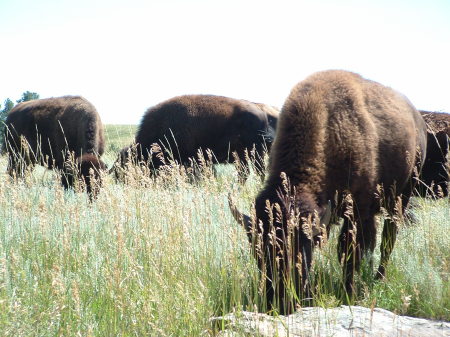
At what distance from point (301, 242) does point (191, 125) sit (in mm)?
9338

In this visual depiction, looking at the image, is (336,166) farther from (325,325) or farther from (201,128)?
(201,128)

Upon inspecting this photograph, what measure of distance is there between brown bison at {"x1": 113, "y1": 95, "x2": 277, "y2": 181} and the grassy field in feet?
23.1

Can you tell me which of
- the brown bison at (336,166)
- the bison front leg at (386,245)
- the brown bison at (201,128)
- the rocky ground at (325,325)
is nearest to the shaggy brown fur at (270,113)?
the brown bison at (201,128)

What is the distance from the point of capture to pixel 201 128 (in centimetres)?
1338

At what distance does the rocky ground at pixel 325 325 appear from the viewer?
3.31m

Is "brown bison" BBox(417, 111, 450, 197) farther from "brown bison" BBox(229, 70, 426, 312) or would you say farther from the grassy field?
"brown bison" BBox(229, 70, 426, 312)

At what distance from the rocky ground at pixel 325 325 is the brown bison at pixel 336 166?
0.31 m

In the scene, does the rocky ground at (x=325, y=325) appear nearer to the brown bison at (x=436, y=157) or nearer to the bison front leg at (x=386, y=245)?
the bison front leg at (x=386, y=245)

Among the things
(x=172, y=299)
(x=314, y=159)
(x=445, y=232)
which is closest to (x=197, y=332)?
(x=172, y=299)

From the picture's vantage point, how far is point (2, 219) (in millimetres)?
5637

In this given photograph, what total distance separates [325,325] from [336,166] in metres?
1.94

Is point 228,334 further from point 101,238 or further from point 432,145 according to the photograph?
point 432,145

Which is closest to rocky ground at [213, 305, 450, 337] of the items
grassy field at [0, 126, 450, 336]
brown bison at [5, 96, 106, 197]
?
grassy field at [0, 126, 450, 336]

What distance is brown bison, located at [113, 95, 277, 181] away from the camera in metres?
13.1
